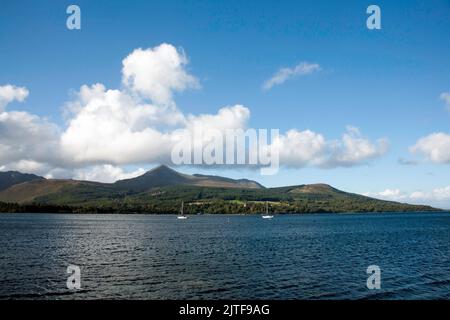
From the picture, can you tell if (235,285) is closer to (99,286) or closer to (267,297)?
(267,297)

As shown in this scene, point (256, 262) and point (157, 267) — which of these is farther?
point (256, 262)

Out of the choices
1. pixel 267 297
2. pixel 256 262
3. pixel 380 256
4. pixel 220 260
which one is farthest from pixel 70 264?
pixel 380 256

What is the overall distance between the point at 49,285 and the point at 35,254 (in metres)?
27.5

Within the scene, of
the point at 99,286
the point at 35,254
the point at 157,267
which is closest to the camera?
the point at 99,286

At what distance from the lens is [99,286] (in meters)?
39.8

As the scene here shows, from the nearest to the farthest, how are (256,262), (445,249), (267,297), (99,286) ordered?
(267,297) → (99,286) → (256,262) → (445,249)

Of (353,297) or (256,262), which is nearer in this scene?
(353,297)

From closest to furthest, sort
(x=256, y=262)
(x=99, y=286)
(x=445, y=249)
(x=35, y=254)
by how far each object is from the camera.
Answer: (x=99, y=286)
(x=256, y=262)
(x=35, y=254)
(x=445, y=249)

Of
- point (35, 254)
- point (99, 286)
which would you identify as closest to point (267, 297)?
point (99, 286)

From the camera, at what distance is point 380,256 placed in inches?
2586

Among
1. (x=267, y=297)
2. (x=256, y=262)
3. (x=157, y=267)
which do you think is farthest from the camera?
(x=256, y=262)

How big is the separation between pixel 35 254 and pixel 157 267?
80.1 feet
